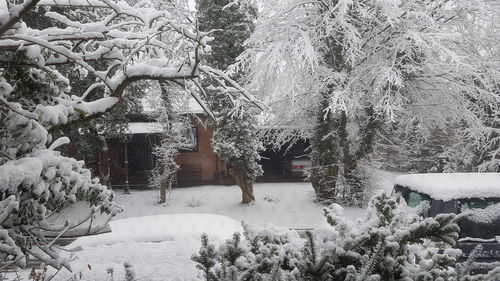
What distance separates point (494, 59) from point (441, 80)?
10.9 feet

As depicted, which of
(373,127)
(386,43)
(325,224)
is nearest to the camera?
(325,224)

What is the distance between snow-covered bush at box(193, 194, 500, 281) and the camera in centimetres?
211

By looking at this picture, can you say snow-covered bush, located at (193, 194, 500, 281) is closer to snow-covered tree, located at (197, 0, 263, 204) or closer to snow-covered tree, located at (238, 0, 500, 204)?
snow-covered tree, located at (238, 0, 500, 204)

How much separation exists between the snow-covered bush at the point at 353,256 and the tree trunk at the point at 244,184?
13.2 meters

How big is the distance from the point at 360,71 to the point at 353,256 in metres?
11.5

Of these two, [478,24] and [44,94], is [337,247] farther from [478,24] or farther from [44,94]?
[478,24]

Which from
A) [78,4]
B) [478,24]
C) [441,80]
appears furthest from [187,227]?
[478,24]

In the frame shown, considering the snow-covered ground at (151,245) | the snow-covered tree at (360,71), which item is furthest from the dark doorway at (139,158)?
the snow-covered ground at (151,245)

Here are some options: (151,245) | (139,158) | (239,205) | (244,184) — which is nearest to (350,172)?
(244,184)

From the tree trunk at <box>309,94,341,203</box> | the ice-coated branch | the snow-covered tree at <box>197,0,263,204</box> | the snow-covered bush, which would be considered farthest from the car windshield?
the snow-covered tree at <box>197,0,263,204</box>

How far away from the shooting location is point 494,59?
14.9m

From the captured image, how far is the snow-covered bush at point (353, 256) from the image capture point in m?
2.11

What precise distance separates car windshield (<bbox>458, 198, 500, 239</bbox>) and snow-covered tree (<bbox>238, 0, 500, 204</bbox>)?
6.32m

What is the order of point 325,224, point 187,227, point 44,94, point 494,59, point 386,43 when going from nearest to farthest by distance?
point 325,224
point 44,94
point 187,227
point 386,43
point 494,59
